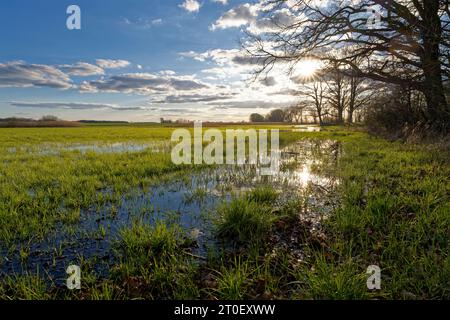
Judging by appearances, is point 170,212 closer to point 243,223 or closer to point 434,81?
point 243,223

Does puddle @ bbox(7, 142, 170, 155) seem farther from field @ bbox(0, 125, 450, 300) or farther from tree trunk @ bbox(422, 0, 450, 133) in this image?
tree trunk @ bbox(422, 0, 450, 133)

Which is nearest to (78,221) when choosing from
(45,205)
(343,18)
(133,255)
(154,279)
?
(45,205)

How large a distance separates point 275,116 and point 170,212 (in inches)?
3968

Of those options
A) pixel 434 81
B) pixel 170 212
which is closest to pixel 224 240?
pixel 170 212

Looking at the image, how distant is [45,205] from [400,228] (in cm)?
655

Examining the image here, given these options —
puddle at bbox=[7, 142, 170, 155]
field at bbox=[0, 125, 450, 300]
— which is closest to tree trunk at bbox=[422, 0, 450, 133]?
field at bbox=[0, 125, 450, 300]

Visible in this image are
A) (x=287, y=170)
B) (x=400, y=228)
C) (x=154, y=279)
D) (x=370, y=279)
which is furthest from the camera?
(x=287, y=170)

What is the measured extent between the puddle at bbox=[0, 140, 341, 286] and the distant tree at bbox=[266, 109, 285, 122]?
94.1 m

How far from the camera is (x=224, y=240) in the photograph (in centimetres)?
359

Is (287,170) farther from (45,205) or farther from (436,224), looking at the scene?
(45,205)

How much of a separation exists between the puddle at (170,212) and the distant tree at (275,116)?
309 feet

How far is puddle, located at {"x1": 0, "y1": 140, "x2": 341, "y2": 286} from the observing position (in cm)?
309

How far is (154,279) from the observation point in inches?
103

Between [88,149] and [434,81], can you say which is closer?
[434,81]
